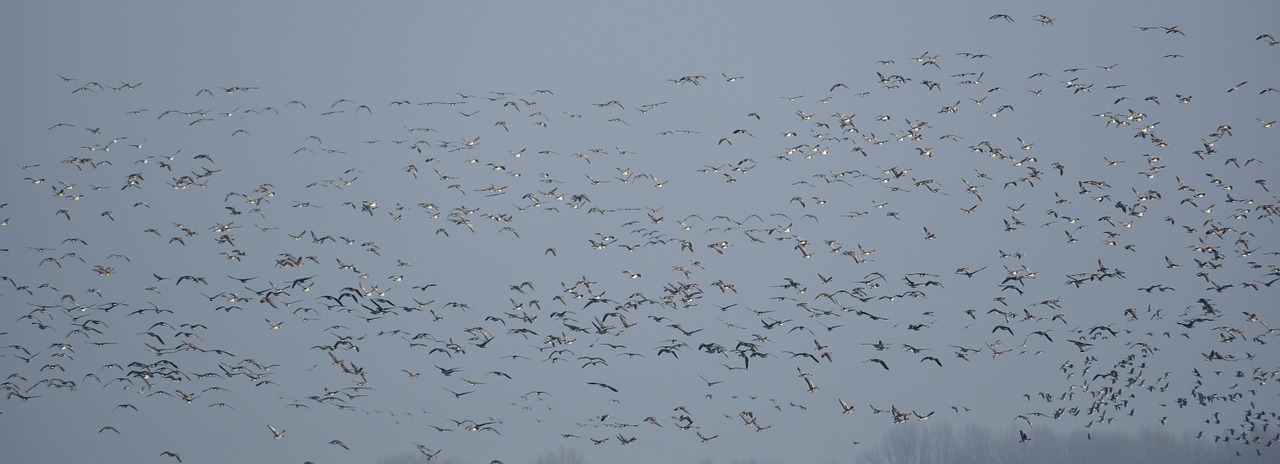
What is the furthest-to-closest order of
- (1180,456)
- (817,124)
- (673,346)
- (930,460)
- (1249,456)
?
(930,460) < (1180,456) < (1249,456) < (817,124) < (673,346)

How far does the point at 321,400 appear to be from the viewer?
186ft

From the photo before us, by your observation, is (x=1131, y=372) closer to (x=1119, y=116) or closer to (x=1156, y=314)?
(x=1156, y=314)

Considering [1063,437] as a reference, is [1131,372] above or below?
below

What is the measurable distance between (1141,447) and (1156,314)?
318ft

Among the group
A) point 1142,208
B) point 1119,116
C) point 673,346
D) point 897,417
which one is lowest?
point 897,417

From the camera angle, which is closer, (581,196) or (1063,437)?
(581,196)

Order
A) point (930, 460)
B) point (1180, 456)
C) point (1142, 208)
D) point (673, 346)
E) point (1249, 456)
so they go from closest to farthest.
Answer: point (673, 346) → point (1142, 208) → point (1249, 456) → point (1180, 456) → point (930, 460)

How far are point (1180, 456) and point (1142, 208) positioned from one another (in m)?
98.0

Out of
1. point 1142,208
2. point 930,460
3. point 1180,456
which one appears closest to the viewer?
point 1142,208

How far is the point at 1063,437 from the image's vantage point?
160 metres

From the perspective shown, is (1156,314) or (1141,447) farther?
(1141,447)

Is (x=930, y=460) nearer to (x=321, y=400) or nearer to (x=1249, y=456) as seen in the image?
(x=1249, y=456)

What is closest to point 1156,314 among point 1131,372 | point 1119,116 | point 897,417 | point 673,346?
point 1131,372

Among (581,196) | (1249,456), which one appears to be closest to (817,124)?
(581,196)
